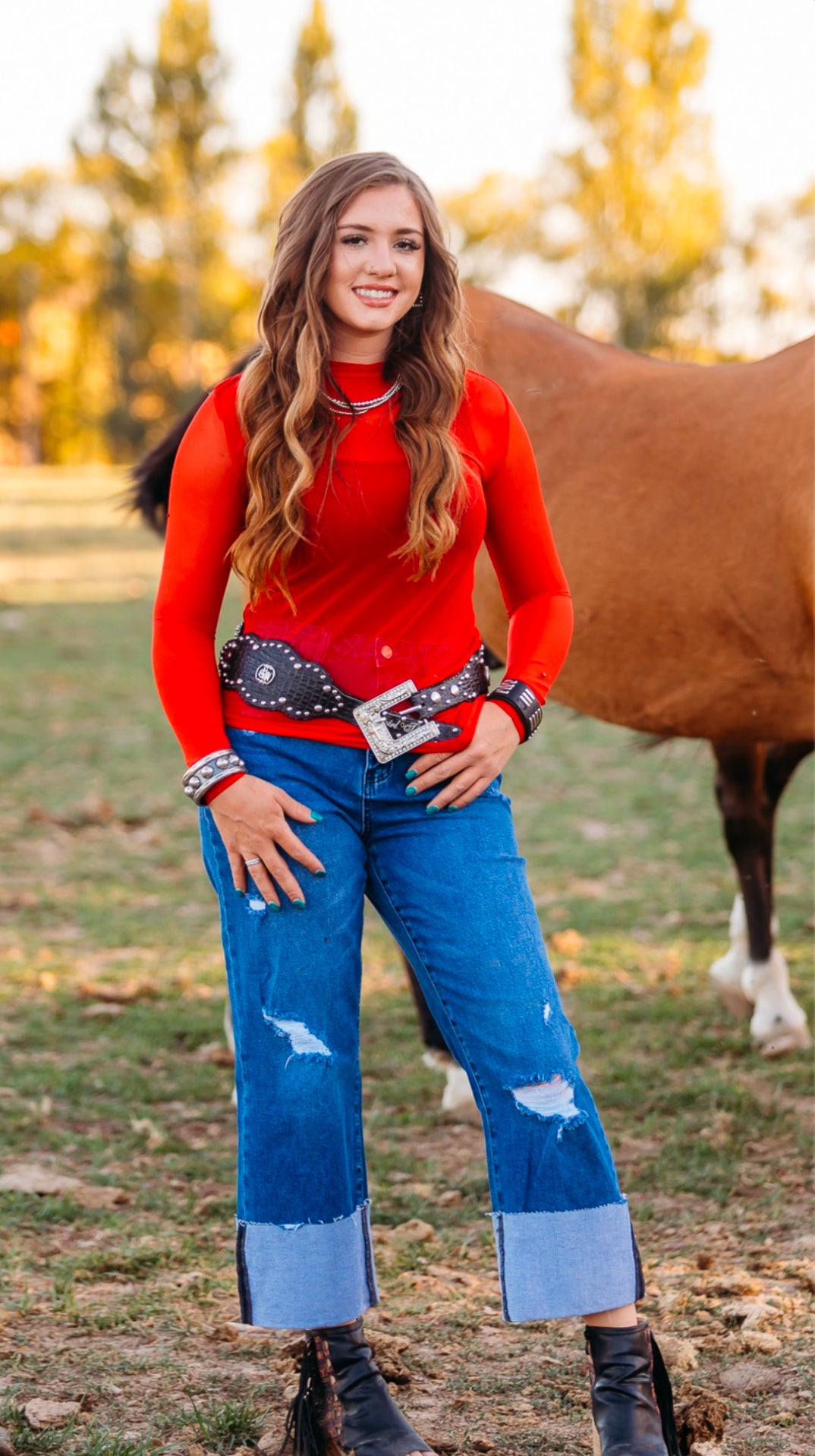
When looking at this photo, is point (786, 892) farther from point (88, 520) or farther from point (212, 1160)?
point (88, 520)

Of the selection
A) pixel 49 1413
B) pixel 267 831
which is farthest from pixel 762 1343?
pixel 267 831

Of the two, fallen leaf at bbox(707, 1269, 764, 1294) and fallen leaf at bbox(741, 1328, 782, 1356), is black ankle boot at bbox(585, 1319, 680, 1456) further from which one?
fallen leaf at bbox(707, 1269, 764, 1294)

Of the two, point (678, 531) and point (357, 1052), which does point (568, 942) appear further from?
point (357, 1052)

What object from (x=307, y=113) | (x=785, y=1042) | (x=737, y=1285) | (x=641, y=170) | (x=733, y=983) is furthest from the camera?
(x=307, y=113)

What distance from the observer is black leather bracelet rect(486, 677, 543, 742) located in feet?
6.50

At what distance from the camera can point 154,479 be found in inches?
148

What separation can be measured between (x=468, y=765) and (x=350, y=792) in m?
0.17

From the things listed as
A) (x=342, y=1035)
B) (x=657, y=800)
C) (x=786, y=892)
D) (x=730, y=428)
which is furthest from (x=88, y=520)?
(x=342, y=1035)

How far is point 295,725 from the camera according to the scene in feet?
6.15

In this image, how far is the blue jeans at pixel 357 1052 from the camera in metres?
1.84

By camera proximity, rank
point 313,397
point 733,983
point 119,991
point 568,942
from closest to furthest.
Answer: point 313,397 → point 733,983 → point 119,991 → point 568,942

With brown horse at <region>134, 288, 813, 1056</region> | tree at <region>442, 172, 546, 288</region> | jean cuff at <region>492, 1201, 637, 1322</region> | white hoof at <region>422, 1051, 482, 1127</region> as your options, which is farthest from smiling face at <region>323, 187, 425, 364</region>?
tree at <region>442, 172, 546, 288</region>

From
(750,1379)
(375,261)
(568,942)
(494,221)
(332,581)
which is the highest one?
(494,221)

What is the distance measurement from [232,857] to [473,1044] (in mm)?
416
